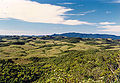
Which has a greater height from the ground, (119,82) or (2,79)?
(119,82)

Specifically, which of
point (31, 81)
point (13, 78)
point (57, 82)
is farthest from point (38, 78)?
point (57, 82)

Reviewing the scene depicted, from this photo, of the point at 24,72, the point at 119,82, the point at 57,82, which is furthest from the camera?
the point at 24,72

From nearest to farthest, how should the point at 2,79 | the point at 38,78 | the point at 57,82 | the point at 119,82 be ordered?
the point at 119,82 < the point at 57,82 < the point at 2,79 < the point at 38,78

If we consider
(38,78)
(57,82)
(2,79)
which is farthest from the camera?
(38,78)

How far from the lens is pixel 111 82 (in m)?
79.4

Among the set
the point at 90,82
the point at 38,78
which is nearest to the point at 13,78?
the point at 38,78

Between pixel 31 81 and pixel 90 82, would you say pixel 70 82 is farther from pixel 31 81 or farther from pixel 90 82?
pixel 31 81

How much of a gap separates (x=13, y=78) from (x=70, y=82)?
8623 cm

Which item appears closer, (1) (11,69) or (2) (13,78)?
(2) (13,78)

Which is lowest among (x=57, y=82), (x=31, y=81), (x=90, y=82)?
(x=31, y=81)

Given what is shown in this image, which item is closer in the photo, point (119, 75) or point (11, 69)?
point (119, 75)

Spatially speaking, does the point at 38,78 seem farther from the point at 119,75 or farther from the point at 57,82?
the point at 119,75

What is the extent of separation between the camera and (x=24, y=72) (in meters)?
166

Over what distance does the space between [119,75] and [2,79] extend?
13399 cm
